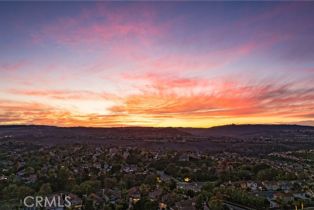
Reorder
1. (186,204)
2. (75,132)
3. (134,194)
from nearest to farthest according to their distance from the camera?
(186,204), (134,194), (75,132)

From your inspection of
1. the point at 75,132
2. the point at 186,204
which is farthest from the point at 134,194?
the point at 75,132

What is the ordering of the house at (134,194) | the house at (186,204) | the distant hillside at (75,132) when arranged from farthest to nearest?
the distant hillside at (75,132) → the house at (134,194) → the house at (186,204)

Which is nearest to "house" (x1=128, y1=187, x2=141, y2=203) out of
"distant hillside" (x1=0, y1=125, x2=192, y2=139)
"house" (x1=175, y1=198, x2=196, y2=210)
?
"house" (x1=175, y1=198, x2=196, y2=210)

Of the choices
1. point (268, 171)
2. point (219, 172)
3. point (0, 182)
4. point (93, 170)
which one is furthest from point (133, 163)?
point (0, 182)

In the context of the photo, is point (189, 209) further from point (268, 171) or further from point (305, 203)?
point (268, 171)

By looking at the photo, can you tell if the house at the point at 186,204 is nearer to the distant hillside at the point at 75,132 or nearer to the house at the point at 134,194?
the house at the point at 134,194

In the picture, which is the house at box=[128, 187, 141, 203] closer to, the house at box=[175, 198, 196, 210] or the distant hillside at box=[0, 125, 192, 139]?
the house at box=[175, 198, 196, 210]

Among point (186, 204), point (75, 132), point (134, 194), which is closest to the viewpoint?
point (186, 204)

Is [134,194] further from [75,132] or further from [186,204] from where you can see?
[75,132]

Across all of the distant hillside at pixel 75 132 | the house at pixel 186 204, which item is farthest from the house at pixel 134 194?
the distant hillside at pixel 75 132

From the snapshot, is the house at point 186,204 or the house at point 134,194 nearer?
the house at point 186,204

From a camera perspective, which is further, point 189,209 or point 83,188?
point 83,188
